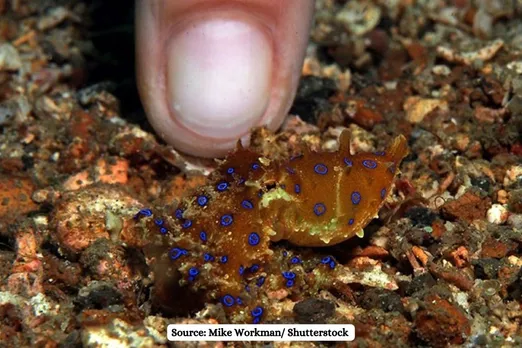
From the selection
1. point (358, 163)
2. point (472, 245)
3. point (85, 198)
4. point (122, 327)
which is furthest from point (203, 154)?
point (472, 245)

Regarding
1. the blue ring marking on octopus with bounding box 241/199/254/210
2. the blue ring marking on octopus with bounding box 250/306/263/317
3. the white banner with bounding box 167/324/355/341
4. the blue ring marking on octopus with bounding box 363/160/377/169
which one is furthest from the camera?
the blue ring marking on octopus with bounding box 363/160/377/169

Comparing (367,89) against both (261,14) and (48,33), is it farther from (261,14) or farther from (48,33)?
(48,33)

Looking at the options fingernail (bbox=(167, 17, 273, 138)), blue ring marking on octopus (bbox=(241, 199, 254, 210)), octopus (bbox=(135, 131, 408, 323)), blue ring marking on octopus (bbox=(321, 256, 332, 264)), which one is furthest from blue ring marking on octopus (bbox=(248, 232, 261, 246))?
fingernail (bbox=(167, 17, 273, 138))

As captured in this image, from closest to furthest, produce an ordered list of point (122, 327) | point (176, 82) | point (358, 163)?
point (122, 327), point (358, 163), point (176, 82)

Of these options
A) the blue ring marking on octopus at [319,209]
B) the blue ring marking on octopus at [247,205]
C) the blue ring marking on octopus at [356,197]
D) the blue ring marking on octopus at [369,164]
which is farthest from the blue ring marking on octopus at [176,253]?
the blue ring marking on octopus at [369,164]

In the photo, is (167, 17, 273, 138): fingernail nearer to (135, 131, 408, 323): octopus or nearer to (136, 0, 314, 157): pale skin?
(136, 0, 314, 157): pale skin

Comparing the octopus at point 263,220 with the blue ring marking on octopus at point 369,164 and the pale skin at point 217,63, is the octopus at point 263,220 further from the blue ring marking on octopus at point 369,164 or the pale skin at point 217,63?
the pale skin at point 217,63

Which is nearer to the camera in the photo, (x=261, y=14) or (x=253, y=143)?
(x=261, y=14)

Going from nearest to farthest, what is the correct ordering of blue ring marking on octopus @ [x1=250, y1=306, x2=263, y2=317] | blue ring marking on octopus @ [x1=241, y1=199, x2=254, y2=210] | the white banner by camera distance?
the white banner
blue ring marking on octopus @ [x1=250, y1=306, x2=263, y2=317]
blue ring marking on octopus @ [x1=241, y1=199, x2=254, y2=210]
